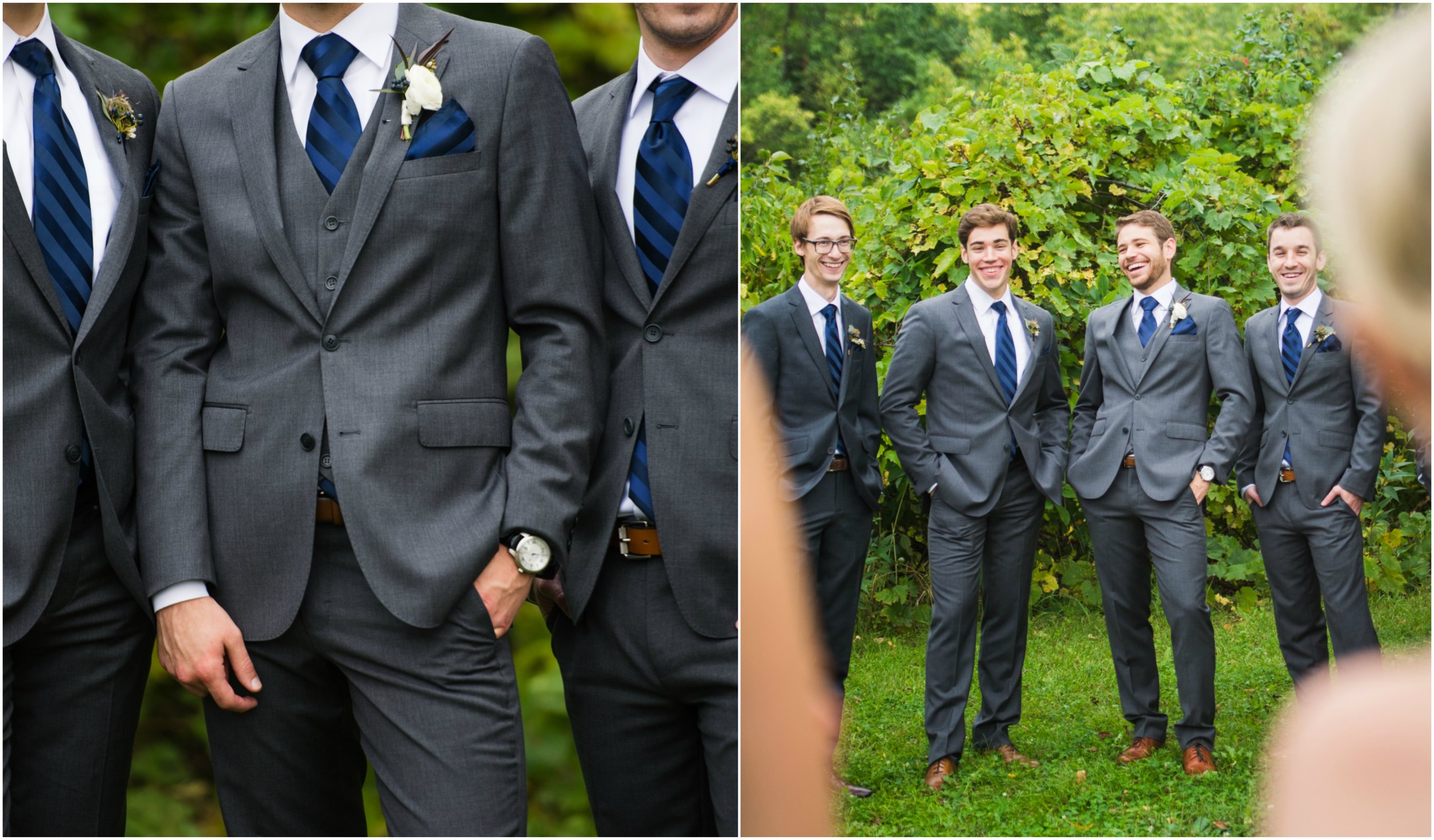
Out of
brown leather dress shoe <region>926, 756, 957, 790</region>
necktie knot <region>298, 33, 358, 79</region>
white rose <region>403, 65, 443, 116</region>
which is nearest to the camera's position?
white rose <region>403, 65, 443, 116</region>

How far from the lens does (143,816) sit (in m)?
3.09

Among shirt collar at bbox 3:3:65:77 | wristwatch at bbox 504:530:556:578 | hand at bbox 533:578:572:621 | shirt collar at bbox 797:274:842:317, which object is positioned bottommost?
hand at bbox 533:578:572:621

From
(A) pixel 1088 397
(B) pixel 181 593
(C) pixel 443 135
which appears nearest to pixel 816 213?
(A) pixel 1088 397

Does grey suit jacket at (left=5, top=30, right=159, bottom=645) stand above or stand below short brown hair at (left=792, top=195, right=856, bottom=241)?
below

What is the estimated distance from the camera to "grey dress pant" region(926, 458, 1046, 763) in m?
2.63

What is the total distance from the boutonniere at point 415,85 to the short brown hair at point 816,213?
795 mm

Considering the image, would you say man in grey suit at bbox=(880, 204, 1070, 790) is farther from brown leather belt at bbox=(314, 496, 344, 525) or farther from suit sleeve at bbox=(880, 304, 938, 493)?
brown leather belt at bbox=(314, 496, 344, 525)

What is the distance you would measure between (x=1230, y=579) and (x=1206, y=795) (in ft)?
1.59

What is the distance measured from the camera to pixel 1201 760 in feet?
8.70

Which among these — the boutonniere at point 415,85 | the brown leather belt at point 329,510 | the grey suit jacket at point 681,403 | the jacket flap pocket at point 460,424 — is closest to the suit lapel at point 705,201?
the grey suit jacket at point 681,403

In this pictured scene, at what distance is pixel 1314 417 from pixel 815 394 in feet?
3.45

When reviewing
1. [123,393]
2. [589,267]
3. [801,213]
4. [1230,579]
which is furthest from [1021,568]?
[123,393]

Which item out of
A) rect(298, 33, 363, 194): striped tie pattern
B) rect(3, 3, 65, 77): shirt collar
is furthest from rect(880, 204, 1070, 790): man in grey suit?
rect(3, 3, 65, 77): shirt collar

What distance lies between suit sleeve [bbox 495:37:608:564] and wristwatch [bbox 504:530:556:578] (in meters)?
0.03
